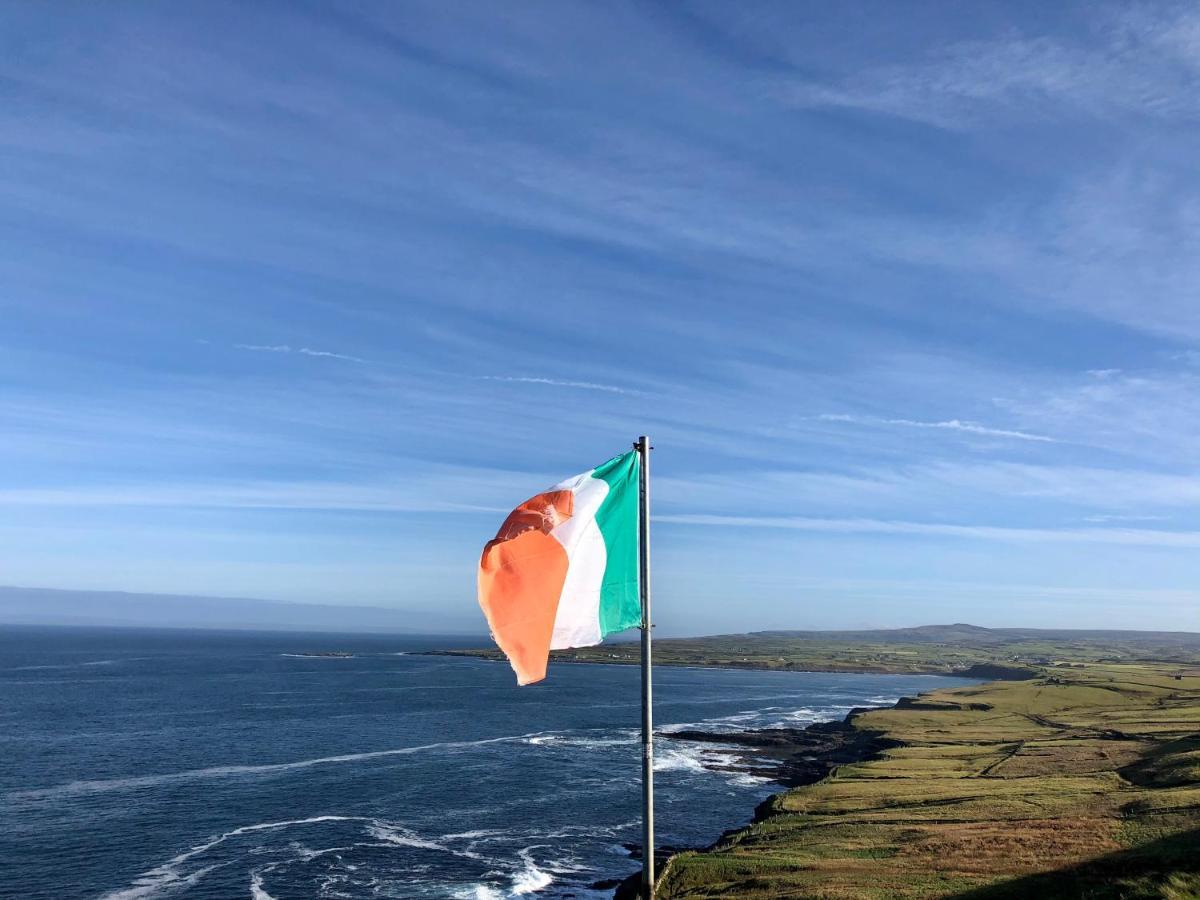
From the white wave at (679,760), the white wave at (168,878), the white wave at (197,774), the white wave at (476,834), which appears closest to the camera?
the white wave at (168,878)

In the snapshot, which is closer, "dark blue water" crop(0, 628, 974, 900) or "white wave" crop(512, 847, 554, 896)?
"white wave" crop(512, 847, 554, 896)

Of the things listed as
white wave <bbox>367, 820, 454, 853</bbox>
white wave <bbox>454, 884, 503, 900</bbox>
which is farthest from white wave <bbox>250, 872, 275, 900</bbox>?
white wave <bbox>454, 884, 503, 900</bbox>

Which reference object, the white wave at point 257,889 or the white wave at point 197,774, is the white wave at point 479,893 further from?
the white wave at point 197,774

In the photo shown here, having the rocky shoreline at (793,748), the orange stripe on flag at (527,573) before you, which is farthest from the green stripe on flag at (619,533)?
the rocky shoreline at (793,748)

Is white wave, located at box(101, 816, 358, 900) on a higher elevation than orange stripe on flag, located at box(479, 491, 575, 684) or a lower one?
lower

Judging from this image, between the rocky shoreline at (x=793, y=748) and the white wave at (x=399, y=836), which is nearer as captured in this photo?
the white wave at (x=399, y=836)

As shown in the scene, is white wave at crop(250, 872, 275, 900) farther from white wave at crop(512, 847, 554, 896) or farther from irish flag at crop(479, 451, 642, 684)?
irish flag at crop(479, 451, 642, 684)

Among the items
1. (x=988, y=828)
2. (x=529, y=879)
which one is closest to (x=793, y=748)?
(x=529, y=879)

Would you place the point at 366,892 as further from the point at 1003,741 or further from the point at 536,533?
the point at 1003,741
